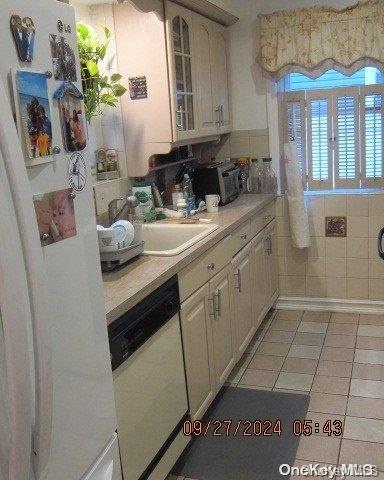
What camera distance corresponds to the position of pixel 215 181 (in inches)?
127

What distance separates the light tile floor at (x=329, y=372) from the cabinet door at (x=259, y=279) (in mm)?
206

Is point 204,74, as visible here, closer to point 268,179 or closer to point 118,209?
point 268,179

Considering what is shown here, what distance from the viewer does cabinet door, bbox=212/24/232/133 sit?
3.35m

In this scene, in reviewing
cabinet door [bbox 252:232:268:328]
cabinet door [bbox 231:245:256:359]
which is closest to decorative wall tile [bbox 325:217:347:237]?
cabinet door [bbox 252:232:268:328]

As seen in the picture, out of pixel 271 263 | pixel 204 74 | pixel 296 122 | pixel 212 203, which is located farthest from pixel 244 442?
pixel 296 122

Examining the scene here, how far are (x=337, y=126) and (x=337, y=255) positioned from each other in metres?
0.91

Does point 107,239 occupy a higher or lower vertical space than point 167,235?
higher

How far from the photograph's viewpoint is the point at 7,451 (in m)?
0.85

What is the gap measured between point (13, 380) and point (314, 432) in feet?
6.08

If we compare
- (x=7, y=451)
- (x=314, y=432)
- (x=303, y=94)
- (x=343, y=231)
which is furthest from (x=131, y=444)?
(x=303, y=94)

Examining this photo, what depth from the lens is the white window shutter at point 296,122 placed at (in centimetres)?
356

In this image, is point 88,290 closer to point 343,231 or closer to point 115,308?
point 115,308

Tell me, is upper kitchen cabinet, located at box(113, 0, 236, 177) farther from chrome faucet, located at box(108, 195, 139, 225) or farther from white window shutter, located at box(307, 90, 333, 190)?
white window shutter, located at box(307, 90, 333, 190)

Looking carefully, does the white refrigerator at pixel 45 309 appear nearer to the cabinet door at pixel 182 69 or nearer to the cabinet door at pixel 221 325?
the cabinet door at pixel 221 325
